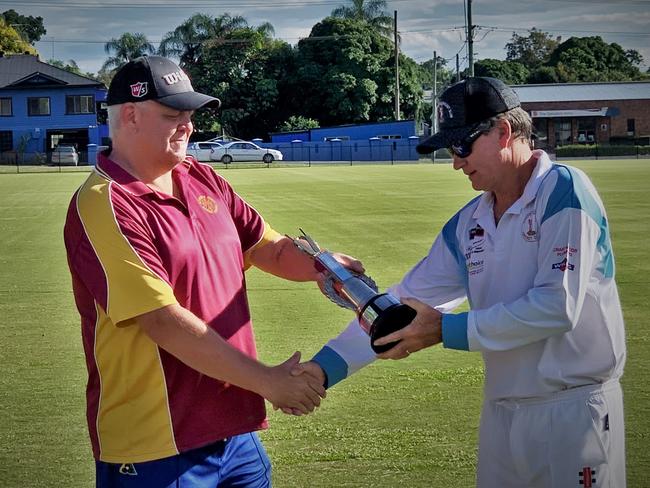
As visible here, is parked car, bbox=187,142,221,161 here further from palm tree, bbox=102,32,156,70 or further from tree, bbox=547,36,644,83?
tree, bbox=547,36,644,83

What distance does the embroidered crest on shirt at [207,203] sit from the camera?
150 inches

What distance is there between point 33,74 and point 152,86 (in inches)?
3081

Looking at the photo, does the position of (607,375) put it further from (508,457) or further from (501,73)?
(501,73)

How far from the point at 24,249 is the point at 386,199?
11.6 m

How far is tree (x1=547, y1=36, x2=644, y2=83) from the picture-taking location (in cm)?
10888

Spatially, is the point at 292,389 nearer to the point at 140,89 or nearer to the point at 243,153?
the point at 140,89

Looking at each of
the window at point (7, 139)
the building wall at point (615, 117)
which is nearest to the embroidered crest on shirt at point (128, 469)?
the window at point (7, 139)

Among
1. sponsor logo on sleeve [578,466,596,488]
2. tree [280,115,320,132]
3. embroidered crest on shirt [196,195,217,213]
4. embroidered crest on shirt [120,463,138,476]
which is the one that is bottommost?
sponsor logo on sleeve [578,466,596,488]

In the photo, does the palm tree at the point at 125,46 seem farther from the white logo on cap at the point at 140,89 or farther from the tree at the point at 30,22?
the white logo on cap at the point at 140,89

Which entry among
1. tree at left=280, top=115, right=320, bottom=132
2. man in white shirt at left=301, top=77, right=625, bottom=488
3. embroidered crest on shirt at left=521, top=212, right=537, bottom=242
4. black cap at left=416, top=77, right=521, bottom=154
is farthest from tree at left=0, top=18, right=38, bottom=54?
embroidered crest on shirt at left=521, top=212, right=537, bottom=242

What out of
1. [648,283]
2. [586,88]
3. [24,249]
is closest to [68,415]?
[648,283]

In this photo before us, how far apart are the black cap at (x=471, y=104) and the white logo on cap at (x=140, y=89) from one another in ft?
3.75

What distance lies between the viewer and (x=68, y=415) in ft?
24.2

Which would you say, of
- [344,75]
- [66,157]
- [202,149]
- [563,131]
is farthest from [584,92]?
[66,157]
